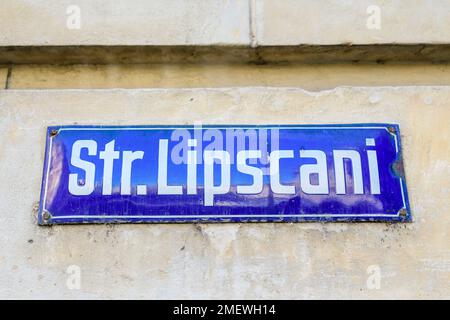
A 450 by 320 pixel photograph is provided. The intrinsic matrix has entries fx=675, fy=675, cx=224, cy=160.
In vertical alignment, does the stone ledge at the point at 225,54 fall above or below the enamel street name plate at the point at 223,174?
above

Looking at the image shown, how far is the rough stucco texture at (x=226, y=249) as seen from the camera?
2.25 metres

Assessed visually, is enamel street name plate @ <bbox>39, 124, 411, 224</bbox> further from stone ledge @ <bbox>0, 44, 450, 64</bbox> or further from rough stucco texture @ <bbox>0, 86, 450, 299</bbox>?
stone ledge @ <bbox>0, 44, 450, 64</bbox>

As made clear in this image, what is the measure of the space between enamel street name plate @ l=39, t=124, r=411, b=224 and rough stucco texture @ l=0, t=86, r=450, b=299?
1.7 inches

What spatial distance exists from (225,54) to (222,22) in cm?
13

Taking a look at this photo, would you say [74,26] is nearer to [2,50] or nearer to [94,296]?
[2,50]

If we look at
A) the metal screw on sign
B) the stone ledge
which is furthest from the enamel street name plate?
the stone ledge

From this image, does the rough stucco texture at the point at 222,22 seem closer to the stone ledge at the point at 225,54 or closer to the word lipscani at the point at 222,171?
the stone ledge at the point at 225,54

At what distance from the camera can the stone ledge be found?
2.58 metres

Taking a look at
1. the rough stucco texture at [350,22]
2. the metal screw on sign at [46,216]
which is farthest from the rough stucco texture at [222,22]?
the metal screw on sign at [46,216]

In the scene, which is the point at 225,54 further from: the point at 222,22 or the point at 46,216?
the point at 46,216

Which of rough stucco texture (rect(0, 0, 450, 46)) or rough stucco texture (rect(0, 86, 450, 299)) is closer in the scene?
rough stucco texture (rect(0, 86, 450, 299))

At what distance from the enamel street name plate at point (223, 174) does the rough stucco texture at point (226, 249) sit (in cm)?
4

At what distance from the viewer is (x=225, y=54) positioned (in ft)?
8.56

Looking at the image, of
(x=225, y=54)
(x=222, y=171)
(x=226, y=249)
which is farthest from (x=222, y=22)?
(x=226, y=249)
